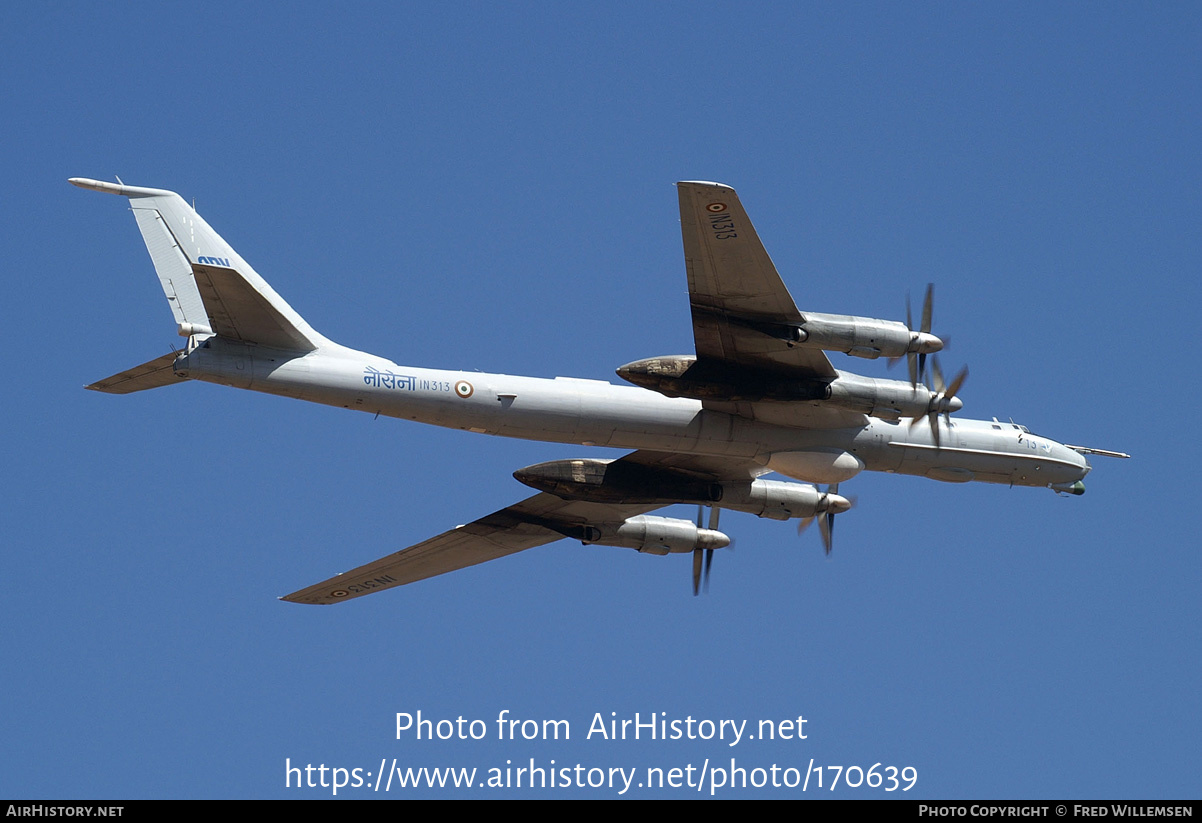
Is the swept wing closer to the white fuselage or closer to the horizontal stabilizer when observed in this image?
the white fuselage

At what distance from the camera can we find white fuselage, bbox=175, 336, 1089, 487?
2956 cm

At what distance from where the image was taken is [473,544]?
38.1 m

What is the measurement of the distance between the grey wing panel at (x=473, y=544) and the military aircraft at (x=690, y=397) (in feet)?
0.25

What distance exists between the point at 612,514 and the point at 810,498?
4.89m

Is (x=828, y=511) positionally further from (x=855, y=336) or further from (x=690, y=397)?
Result: (x=855, y=336)

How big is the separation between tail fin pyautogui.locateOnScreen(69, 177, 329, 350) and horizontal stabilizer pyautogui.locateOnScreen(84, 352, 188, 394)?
0.09m

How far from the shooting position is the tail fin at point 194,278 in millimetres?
29016

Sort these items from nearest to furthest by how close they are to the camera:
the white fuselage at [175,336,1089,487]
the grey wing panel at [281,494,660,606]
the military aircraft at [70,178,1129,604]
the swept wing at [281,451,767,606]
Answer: the military aircraft at [70,178,1129,604] → the white fuselage at [175,336,1089,487] → the swept wing at [281,451,767,606] → the grey wing panel at [281,494,660,606]

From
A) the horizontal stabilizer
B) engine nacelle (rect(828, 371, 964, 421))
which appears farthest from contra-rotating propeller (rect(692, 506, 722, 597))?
the horizontal stabilizer

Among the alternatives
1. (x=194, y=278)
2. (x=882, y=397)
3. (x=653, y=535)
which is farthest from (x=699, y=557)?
(x=194, y=278)

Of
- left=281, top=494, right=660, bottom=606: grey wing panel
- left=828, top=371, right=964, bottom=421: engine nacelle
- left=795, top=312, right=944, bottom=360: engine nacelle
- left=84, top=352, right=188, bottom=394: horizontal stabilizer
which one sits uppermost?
left=795, top=312, right=944, bottom=360: engine nacelle

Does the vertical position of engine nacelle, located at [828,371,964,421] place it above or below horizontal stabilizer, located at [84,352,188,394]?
above

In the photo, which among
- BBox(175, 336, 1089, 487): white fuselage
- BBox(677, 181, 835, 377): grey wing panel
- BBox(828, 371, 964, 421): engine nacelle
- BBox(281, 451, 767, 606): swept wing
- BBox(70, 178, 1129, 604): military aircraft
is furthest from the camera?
BBox(281, 451, 767, 606): swept wing

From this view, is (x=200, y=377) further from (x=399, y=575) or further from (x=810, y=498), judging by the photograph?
(x=810, y=498)
